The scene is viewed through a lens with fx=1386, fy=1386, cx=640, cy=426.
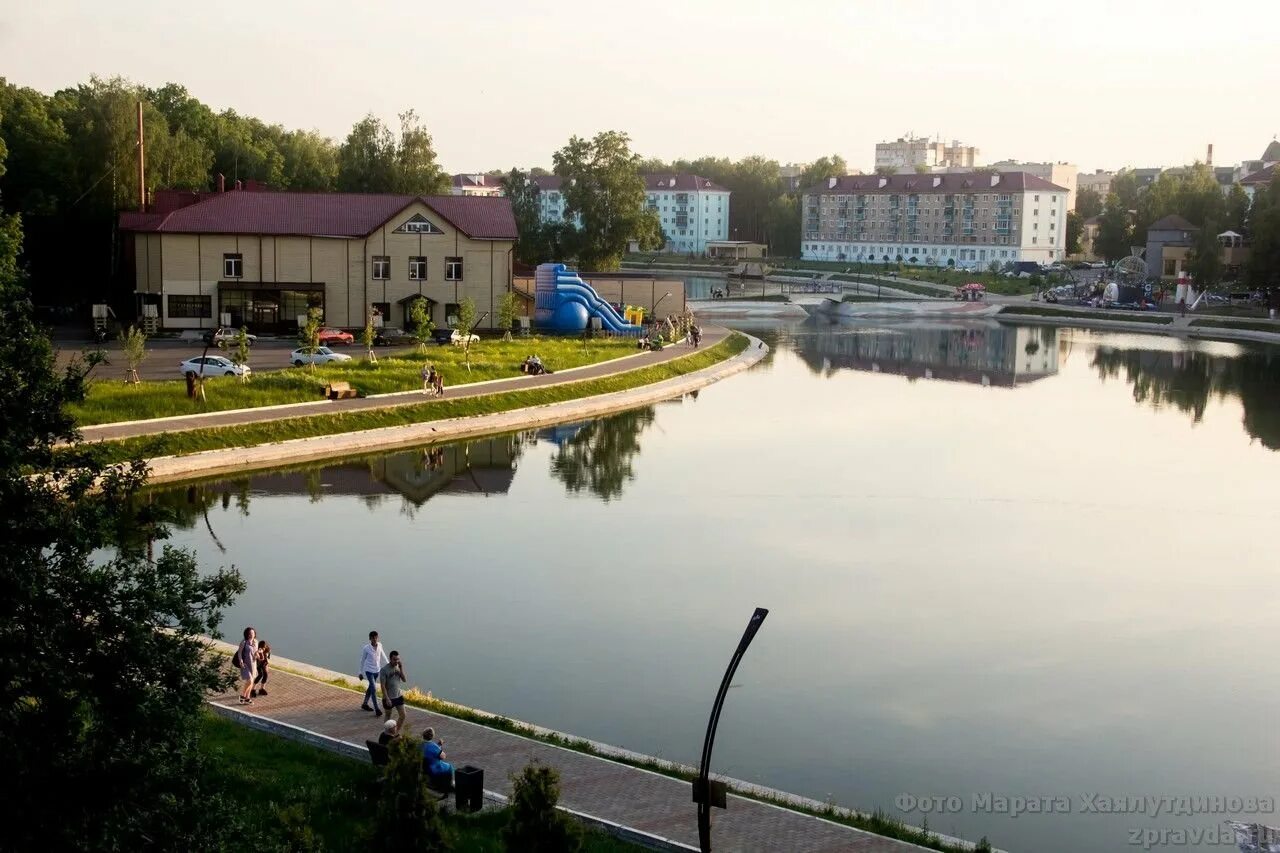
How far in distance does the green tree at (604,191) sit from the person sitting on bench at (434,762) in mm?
76821

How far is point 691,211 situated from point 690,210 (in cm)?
20

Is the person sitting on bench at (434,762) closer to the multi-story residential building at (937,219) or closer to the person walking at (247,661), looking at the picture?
the person walking at (247,661)

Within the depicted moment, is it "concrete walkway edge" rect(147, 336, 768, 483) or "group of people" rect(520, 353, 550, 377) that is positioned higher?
"group of people" rect(520, 353, 550, 377)

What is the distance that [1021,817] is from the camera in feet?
49.0

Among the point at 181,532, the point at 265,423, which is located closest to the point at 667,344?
the point at 265,423

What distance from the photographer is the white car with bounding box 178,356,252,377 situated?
40.6m

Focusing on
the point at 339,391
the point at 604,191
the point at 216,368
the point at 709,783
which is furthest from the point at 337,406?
the point at 604,191

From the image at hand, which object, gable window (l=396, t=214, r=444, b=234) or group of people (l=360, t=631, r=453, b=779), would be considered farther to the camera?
gable window (l=396, t=214, r=444, b=234)

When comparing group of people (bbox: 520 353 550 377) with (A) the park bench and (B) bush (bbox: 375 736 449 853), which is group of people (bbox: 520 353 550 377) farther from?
(B) bush (bbox: 375 736 449 853)

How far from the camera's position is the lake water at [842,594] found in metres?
16.6

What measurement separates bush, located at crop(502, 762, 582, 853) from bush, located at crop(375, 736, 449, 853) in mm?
637

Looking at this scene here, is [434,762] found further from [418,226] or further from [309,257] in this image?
[418,226]

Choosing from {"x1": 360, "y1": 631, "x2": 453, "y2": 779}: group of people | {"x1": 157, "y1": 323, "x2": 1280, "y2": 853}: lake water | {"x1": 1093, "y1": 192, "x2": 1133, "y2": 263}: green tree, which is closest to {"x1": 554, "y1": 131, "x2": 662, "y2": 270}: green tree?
{"x1": 157, "y1": 323, "x2": 1280, "y2": 853}: lake water

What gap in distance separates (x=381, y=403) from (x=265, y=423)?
4.93m
